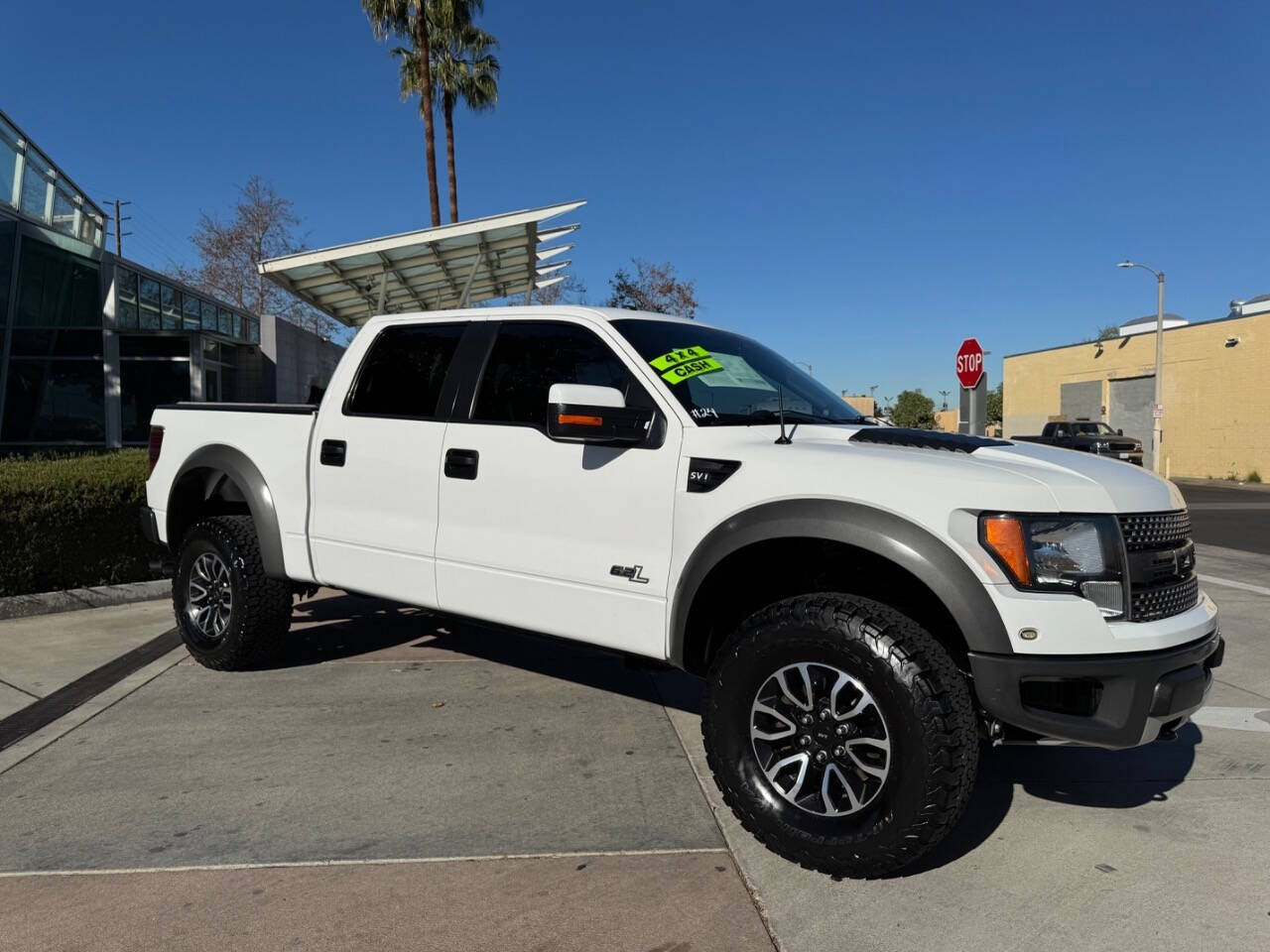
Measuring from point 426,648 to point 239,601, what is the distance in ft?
4.35

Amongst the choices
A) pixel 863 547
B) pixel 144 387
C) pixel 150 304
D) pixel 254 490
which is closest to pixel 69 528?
pixel 254 490

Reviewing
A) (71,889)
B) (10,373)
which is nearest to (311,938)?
(71,889)

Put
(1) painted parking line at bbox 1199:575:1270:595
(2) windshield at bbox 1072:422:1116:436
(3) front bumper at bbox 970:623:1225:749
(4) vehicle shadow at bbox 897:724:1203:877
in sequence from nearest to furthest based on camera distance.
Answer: (3) front bumper at bbox 970:623:1225:749 < (4) vehicle shadow at bbox 897:724:1203:877 < (1) painted parking line at bbox 1199:575:1270:595 < (2) windshield at bbox 1072:422:1116:436

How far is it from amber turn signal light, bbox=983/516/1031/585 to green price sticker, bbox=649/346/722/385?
1392 millimetres

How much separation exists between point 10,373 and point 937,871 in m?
18.8

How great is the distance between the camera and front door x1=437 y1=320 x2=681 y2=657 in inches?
136

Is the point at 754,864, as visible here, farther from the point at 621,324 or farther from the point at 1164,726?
the point at 621,324

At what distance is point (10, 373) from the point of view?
659 inches

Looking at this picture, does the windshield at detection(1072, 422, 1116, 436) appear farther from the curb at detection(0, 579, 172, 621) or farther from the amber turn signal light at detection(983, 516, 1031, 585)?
the amber turn signal light at detection(983, 516, 1031, 585)

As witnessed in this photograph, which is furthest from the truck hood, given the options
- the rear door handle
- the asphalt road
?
the asphalt road

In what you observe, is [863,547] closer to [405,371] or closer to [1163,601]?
[1163,601]

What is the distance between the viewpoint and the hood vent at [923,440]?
3.26m

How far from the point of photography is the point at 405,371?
4.51 meters

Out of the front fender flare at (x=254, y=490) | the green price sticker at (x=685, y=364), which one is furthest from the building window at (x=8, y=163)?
the green price sticker at (x=685, y=364)
